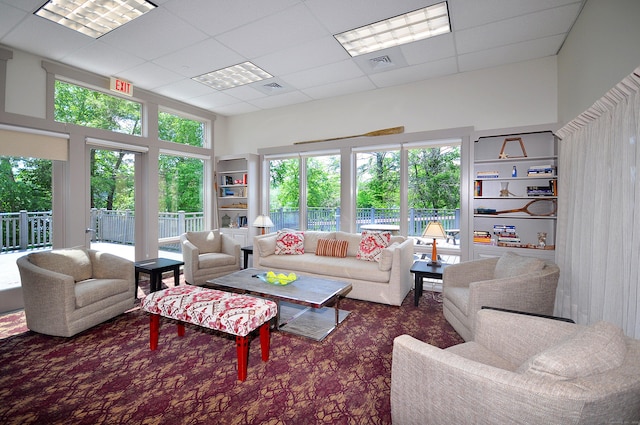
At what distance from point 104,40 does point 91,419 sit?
12.4 ft

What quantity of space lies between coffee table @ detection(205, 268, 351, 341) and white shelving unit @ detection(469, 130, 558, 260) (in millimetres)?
2233

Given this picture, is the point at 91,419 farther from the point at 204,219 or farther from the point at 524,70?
Answer: the point at 524,70

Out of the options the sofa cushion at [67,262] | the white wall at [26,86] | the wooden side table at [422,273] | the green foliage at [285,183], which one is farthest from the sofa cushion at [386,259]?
the white wall at [26,86]

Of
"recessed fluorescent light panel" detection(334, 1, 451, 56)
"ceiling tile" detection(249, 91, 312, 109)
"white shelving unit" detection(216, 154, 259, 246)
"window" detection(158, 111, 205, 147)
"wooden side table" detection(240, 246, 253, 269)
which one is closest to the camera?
"recessed fluorescent light panel" detection(334, 1, 451, 56)

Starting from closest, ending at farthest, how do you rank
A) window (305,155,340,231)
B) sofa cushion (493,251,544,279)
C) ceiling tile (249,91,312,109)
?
sofa cushion (493,251,544,279) → ceiling tile (249,91,312,109) → window (305,155,340,231)

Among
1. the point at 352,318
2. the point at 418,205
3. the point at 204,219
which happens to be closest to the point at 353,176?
the point at 418,205

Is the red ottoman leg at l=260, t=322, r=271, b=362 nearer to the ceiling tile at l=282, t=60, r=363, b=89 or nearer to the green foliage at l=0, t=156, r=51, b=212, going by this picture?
the ceiling tile at l=282, t=60, r=363, b=89

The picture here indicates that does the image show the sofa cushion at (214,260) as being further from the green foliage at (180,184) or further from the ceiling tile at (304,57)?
the ceiling tile at (304,57)

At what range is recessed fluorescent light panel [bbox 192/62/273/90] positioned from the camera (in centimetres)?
416

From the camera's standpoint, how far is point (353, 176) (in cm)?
510

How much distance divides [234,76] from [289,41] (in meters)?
1.39

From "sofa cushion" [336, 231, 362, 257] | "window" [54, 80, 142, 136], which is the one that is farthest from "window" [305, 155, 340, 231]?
"window" [54, 80, 142, 136]

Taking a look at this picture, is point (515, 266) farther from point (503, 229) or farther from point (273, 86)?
point (273, 86)

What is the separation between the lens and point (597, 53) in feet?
8.32
